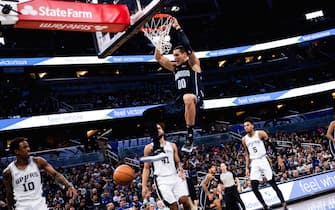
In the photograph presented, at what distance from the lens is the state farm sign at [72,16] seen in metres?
7.99

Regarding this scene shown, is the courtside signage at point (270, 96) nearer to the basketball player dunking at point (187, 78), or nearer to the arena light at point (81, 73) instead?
the arena light at point (81, 73)

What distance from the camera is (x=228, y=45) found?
30203 millimetres

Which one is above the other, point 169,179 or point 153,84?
point 153,84

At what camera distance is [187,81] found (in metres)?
6.35

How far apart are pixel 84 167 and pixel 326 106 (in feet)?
72.4

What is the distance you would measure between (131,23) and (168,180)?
3776mm

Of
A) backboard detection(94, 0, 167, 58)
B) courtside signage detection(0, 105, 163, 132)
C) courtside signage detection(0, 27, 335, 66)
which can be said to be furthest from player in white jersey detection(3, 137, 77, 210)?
courtside signage detection(0, 27, 335, 66)

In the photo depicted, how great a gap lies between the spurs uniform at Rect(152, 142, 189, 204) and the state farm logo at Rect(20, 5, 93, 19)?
12.4ft

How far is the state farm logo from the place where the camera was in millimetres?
7934

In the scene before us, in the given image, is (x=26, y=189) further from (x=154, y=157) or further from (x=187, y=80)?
(x=187, y=80)

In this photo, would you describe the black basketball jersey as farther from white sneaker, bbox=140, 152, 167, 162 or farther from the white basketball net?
the white basketball net

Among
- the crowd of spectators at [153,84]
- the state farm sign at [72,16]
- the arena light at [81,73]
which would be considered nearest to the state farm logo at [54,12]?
the state farm sign at [72,16]

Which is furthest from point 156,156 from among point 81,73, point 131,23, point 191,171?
point 81,73

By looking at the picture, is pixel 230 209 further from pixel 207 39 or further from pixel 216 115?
pixel 207 39
